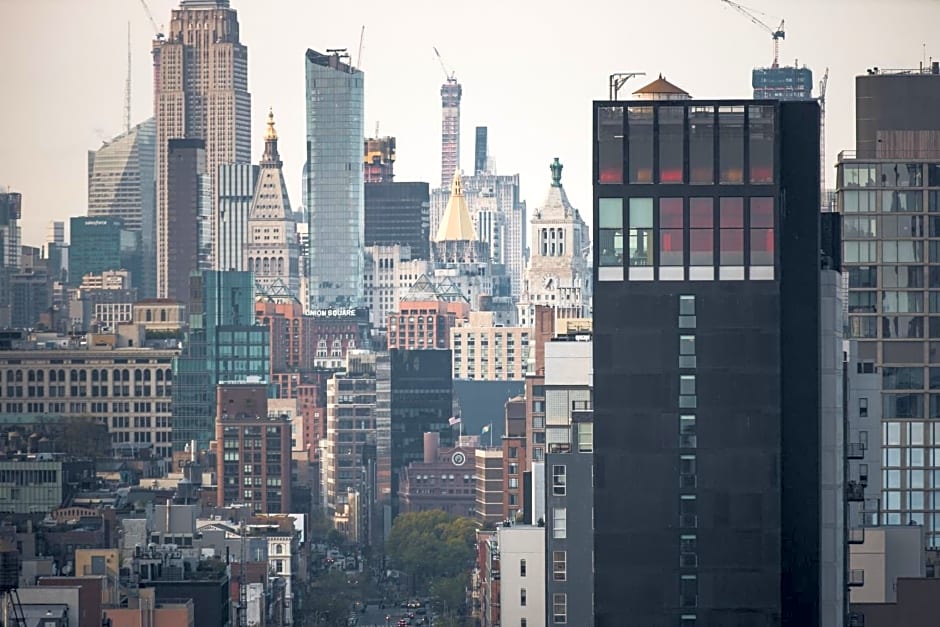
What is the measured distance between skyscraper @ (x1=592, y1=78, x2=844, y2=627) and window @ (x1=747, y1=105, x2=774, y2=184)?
2 cm

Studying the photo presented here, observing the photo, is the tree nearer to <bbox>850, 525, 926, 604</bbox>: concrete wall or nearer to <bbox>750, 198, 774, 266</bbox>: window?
<bbox>850, 525, 926, 604</bbox>: concrete wall

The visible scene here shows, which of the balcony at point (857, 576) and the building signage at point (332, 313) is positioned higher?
the building signage at point (332, 313)

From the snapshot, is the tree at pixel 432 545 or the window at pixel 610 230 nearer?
the window at pixel 610 230

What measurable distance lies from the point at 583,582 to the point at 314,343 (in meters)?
139

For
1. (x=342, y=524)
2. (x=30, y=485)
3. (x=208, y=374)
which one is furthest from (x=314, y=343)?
(x=30, y=485)

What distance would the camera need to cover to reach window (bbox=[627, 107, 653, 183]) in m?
25.8

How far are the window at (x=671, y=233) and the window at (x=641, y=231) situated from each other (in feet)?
0.32

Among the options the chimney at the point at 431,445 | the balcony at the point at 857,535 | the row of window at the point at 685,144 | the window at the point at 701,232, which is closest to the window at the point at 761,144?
the row of window at the point at 685,144

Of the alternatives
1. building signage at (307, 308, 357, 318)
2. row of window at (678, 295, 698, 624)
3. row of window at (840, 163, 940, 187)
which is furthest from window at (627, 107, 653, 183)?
building signage at (307, 308, 357, 318)

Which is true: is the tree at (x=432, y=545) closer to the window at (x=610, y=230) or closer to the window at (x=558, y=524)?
the window at (x=558, y=524)

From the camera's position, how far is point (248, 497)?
9650cm

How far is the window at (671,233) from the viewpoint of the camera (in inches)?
1017

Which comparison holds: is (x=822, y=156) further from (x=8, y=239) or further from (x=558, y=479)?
(x=8, y=239)

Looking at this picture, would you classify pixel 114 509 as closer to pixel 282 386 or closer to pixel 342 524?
pixel 342 524
